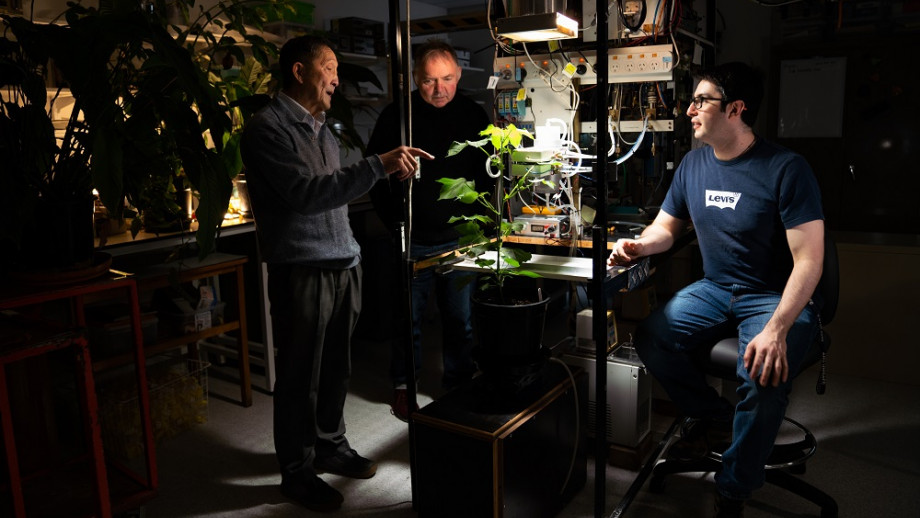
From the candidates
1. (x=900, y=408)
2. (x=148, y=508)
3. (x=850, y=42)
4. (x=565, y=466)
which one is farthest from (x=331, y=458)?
(x=850, y=42)

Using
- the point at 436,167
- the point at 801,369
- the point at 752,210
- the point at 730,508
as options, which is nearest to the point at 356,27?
the point at 436,167

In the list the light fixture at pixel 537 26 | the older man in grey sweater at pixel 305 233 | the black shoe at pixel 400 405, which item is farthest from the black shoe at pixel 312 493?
the light fixture at pixel 537 26

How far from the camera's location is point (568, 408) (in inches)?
88.7

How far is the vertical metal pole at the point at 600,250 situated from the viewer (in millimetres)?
1827

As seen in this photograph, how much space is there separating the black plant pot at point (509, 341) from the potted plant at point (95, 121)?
846 mm

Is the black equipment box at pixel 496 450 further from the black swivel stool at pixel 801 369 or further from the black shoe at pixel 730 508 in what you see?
the black shoe at pixel 730 508

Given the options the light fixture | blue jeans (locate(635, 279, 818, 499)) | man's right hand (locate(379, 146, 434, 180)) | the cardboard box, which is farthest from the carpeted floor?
the cardboard box

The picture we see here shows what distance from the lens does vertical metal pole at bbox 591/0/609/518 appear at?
1.83 m

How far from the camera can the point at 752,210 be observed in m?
2.17

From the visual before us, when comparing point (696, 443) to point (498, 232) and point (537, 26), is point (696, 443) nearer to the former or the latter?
point (498, 232)

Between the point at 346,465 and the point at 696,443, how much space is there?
125 cm

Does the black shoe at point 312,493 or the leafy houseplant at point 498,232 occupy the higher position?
→ the leafy houseplant at point 498,232

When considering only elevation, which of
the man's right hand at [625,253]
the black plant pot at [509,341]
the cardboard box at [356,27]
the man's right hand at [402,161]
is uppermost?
the cardboard box at [356,27]

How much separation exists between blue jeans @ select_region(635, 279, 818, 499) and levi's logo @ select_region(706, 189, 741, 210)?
0.27 metres
